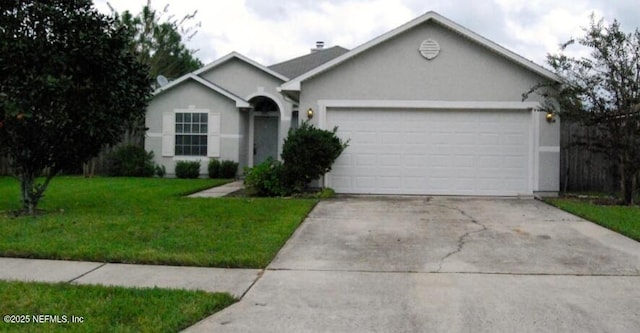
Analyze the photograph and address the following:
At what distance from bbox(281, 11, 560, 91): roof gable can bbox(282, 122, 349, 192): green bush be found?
1.34m

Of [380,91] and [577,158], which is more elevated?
[380,91]

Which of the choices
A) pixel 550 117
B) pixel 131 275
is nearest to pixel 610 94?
pixel 550 117

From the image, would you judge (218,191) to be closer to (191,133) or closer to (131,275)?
(191,133)

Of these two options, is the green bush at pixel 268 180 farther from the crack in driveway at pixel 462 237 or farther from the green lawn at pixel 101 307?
the green lawn at pixel 101 307

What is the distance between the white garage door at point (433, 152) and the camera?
40.9 ft

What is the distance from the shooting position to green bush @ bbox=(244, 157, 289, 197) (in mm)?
12102

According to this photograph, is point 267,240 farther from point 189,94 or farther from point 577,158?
point 189,94

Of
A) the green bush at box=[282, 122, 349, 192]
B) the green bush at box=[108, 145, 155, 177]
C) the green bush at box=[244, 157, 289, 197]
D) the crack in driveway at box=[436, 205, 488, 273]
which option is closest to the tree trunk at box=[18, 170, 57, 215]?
the green bush at box=[244, 157, 289, 197]

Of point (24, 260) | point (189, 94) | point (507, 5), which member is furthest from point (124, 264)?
point (189, 94)

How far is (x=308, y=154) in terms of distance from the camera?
38.5ft

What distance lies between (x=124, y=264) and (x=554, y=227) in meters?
6.32

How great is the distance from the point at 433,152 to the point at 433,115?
874mm

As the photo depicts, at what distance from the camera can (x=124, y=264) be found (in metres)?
5.89

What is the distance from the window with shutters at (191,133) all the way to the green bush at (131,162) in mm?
1032
